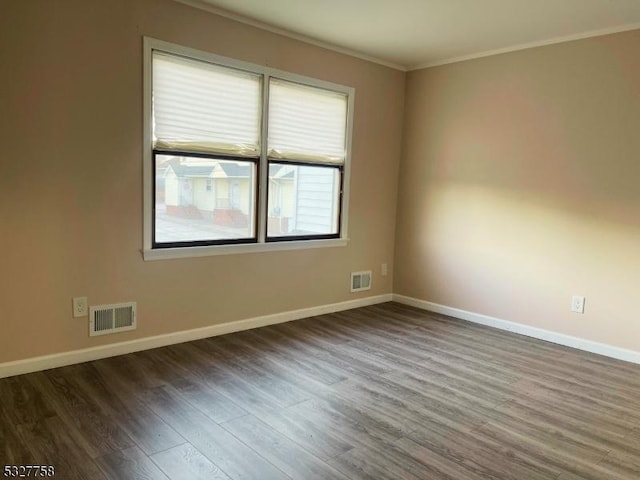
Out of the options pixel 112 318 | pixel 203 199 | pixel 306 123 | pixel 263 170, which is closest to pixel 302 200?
pixel 263 170

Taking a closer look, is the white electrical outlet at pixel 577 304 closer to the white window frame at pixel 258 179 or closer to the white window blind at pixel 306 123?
the white window frame at pixel 258 179

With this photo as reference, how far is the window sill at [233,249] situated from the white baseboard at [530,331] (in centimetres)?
112

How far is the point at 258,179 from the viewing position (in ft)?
13.3

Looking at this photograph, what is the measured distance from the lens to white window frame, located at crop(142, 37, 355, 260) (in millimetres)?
Result: 3369

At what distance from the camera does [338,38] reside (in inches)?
166

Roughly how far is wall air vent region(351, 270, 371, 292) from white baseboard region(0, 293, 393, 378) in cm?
17

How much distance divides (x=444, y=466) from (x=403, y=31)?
10.8 ft

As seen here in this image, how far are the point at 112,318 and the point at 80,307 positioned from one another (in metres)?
0.23

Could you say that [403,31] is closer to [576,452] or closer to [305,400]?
[305,400]

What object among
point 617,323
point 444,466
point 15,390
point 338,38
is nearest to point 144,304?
point 15,390

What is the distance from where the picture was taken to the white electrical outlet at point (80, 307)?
10.5 feet

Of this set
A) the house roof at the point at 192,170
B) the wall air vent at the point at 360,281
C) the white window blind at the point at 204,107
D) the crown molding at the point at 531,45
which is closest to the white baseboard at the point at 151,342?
the wall air vent at the point at 360,281

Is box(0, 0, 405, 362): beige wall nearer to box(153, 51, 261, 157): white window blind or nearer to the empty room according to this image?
the empty room

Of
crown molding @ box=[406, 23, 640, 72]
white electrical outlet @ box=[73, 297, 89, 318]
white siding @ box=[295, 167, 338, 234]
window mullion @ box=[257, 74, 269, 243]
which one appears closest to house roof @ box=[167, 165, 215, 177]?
window mullion @ box=[257, 74, 269, 243]
